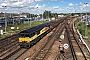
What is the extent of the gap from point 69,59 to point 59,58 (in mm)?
1324

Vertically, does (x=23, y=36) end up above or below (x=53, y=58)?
above

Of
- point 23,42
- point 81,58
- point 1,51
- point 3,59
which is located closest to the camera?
point 3,59

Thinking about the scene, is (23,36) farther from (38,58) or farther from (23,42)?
(38,58)

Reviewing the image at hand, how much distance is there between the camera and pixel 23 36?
31.2 meters

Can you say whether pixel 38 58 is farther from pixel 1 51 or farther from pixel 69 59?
pixel 1 51

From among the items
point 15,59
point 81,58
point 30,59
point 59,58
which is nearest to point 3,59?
point 15,59

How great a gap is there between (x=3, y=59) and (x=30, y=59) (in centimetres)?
338

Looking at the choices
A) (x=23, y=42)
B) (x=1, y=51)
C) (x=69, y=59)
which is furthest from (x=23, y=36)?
(x=69, y=59)

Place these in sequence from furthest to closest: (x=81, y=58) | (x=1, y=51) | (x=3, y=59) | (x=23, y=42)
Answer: (x=23, y=42) < (x=1, y=51) < (x=81, y=58) < (x=3, y=59)

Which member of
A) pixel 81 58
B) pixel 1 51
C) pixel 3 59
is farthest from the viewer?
pixel 1 51

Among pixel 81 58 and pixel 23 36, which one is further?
pixel 23 36

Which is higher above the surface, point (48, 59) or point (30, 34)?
point (30, 34)

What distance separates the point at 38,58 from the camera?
2444cm

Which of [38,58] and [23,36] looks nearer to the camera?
[38,58]
